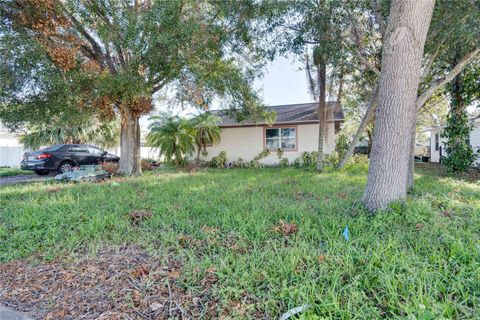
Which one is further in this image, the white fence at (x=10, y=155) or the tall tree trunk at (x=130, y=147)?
the white fence at (x=10, y=155)

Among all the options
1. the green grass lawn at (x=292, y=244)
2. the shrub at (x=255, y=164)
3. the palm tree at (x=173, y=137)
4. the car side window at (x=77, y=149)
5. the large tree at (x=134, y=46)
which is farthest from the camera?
the shrub at (x=255, y=164)

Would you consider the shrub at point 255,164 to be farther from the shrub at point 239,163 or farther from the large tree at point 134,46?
the large tree at point 134,46

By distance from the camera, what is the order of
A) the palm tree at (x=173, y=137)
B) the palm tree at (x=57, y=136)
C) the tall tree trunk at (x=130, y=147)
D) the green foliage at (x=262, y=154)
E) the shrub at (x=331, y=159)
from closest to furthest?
1. the tall tree trunk at (x=130, y=147)
2. the shrub at (x=331, y=159)
3. the palm tree at (x=173, y=137)
4. the green foliage at (x=262, y=154)
5. the palm tree at (x=57, y=136)

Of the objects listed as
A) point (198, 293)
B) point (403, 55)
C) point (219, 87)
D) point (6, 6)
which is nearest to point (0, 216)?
point (198, 293)

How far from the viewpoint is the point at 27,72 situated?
6.45m

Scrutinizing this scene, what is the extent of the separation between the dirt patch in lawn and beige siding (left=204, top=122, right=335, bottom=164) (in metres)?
11.5

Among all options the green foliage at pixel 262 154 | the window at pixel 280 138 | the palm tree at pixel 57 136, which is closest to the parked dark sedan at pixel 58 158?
the palm tree at pixel 57 136

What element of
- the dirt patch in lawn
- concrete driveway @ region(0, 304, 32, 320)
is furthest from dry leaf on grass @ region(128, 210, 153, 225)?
concrete driveway @ region(0, 304, 32, 320)

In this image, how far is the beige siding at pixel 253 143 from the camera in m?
13.6

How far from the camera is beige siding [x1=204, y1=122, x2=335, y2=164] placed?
13555mm

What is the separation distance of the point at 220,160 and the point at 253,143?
78.7 inches

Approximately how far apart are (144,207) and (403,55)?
4949 mm

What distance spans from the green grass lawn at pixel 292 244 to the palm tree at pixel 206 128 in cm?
819

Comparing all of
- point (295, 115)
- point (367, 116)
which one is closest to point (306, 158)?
point (295, 115)
